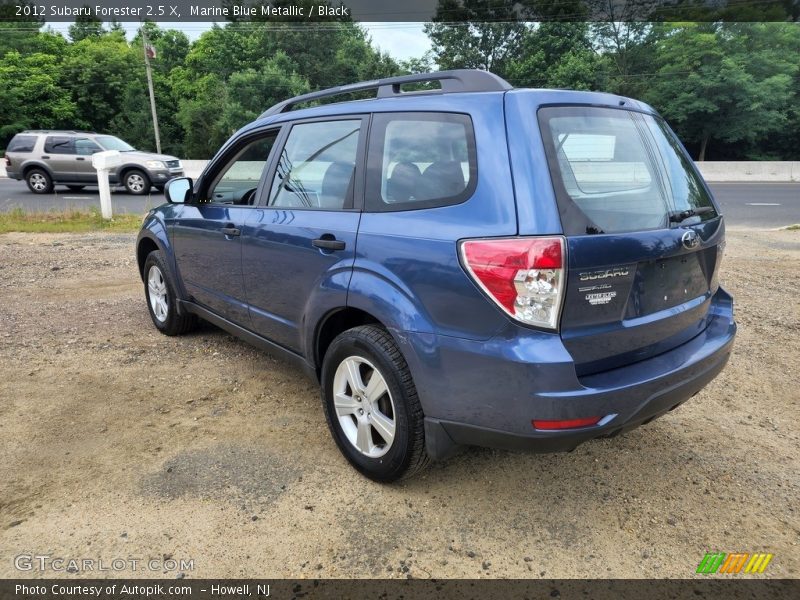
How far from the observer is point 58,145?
1725 cm

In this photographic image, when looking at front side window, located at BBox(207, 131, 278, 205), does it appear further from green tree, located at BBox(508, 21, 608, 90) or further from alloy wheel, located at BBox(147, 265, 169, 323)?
green tree, located at BBox(508, 21, 608, 90)

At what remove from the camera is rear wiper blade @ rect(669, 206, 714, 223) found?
250cm

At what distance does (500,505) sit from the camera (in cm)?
263

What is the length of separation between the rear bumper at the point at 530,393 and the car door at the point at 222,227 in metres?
1.78

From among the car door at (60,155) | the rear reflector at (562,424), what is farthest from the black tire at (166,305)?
the car door at (60,155)

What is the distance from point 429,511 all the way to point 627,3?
1712 inches

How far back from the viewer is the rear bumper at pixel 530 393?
209 centimetres

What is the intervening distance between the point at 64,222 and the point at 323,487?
35.5 ft

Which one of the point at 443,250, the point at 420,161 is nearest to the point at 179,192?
the point at 420,161

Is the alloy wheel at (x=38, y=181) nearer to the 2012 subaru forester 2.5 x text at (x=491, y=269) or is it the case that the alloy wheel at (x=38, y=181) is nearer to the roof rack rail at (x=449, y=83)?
the 2012 subaru forester 2.5 x text at (x=491, y=269)

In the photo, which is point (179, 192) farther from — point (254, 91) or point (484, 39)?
point (484, 39)

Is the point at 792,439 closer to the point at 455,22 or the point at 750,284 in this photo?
the point at 750,284

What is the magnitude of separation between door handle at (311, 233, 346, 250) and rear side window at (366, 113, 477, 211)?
0.74 ft


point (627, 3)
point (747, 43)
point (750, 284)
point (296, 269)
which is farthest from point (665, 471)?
point (627, 3)
